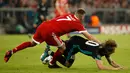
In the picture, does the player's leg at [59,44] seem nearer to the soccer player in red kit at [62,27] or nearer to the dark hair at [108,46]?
the soccer player in red kit at [62,27]

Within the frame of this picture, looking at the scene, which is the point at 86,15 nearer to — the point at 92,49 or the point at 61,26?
the point at 61,26

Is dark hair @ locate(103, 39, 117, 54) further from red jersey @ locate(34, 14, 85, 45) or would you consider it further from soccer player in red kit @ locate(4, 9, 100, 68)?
red jersey @ locate(34, 14, 85, 45)

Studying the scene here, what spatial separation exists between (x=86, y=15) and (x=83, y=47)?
20935 millimetres

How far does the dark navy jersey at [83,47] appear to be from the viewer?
12562 millimetres

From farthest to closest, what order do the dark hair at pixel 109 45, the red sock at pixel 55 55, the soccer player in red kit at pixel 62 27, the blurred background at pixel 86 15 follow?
the blurred background at pixel 86 15
the red sock at pixel 55 55
the soccer player in red kit at pixel 62 27
the dark hair at pixel 109 45

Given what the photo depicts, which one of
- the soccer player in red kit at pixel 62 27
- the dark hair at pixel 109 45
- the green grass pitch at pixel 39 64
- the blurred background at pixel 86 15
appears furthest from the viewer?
the blurred background at pixel 86 15

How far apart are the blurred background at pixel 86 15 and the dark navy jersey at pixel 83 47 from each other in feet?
62.4

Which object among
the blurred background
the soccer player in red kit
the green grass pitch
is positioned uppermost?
the soccer player in red kit

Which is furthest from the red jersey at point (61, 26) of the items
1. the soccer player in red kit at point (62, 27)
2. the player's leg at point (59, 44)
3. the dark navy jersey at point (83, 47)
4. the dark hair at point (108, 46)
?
the dark hair at point (108, 46)

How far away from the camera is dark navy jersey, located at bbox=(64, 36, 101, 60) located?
12.6 metres

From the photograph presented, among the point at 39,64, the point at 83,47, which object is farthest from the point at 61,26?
the point at 39,64

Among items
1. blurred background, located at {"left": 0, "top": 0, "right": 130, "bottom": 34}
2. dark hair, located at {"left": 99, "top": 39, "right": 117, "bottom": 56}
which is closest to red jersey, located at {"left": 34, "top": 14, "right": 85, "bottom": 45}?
dark hair, located at {"left": 99, "top": 39, "right": 117, "bottom": 56}

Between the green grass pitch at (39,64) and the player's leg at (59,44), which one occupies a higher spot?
the player's leg at (59,44)

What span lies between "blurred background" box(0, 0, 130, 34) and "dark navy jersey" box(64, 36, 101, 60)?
1903cm
